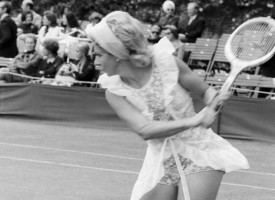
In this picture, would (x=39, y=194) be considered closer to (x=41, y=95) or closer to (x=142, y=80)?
(x=142, y=80)

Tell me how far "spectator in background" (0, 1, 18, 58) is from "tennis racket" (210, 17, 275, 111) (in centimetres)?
1080

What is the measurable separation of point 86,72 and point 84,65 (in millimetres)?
129

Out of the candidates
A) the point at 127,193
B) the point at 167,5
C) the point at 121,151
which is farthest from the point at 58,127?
the point at 127,193

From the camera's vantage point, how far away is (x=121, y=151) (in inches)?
448

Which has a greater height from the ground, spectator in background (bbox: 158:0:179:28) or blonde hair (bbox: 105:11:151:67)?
blonde hair (bbox: 105:11:151:67)

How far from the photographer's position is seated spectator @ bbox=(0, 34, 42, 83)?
15188mm

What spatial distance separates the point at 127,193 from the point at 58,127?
517 centimetres

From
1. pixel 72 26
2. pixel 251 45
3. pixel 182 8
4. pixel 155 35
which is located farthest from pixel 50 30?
pixel 251 45

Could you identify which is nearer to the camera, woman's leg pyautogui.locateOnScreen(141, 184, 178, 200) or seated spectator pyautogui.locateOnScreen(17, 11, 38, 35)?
woman's leg pyautogui.locateOnScreen(141, 184, 178, 200)

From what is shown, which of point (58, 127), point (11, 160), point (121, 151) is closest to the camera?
point (11, 160)

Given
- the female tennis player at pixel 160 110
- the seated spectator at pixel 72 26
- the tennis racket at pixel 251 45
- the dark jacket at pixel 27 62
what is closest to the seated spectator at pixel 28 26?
the seated spectator at pixel 72 26

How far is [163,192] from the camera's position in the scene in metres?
4.54

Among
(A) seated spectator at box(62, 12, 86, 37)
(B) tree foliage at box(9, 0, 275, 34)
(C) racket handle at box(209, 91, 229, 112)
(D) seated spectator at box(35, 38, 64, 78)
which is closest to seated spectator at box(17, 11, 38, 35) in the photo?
(A) seated spectator at box(62, 12, 86, 37)

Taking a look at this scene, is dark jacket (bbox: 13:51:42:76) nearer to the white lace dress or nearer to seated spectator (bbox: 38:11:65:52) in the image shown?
seated spectator (bbox: 38:11:65:52)
